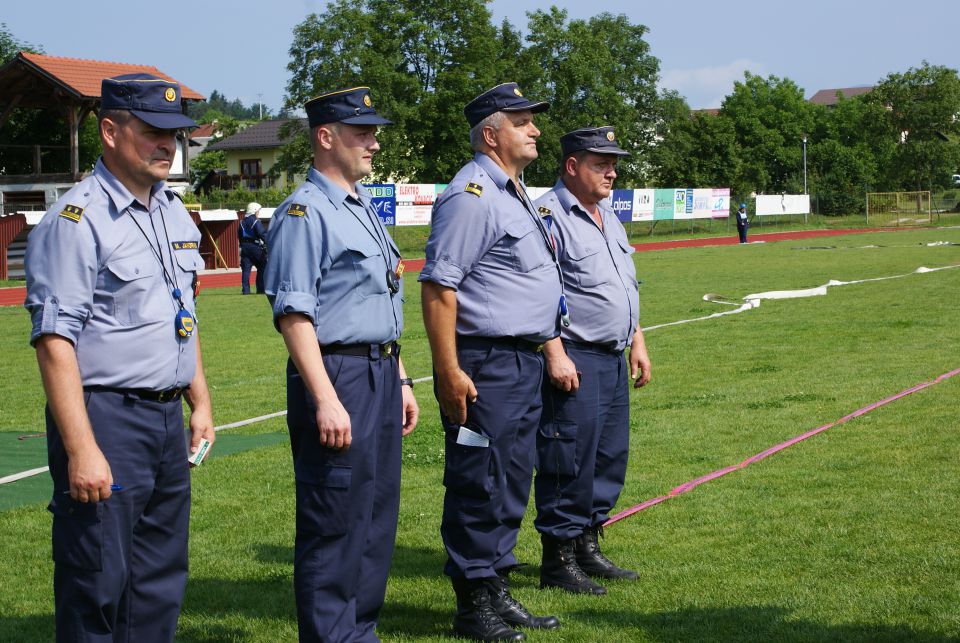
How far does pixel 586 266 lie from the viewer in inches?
214

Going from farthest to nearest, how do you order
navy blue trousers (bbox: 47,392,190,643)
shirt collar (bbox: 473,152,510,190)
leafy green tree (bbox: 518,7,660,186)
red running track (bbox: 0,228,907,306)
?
1. leafy green tree (bbox: 518,7,660,186)
2. red running track (bbox: 0,228,907,306)
3. shirt collar (bbox: 473,152,510,190)
4. navy blue trousers (bbox: 47,392,190,643)

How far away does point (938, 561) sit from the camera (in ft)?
17.5

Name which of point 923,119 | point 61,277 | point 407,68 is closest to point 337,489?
point 61,277

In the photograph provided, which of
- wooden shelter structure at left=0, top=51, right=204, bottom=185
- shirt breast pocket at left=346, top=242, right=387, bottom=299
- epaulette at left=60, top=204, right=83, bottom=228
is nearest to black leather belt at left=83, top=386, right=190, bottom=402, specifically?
epaulette at left=60, top=204, right=83, bottom=228

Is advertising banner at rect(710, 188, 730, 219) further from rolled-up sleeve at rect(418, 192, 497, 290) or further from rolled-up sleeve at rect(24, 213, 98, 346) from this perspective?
rolled-up sleeve at rect(24, 213, 98, 346)

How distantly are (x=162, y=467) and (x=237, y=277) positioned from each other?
2801 cm

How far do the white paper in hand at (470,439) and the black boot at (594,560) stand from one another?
45.7 inches

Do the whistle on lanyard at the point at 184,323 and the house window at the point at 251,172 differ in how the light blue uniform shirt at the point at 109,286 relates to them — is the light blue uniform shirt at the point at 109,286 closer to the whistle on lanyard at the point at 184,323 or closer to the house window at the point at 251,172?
the whistle on lanyard at the point at 184,323

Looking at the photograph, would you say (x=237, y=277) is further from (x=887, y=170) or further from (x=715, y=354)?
(x=887, y=170)

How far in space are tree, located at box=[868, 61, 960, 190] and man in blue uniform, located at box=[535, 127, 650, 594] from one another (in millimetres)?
82355

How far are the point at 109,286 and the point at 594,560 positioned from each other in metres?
2.91

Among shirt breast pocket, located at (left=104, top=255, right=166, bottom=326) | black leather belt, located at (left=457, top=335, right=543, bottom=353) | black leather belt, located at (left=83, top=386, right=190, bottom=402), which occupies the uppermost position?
shirt breast pocket, located at (left=104, top=255, right=166, bottom=326)

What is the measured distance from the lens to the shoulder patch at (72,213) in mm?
3344

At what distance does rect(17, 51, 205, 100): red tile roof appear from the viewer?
4409 cm
